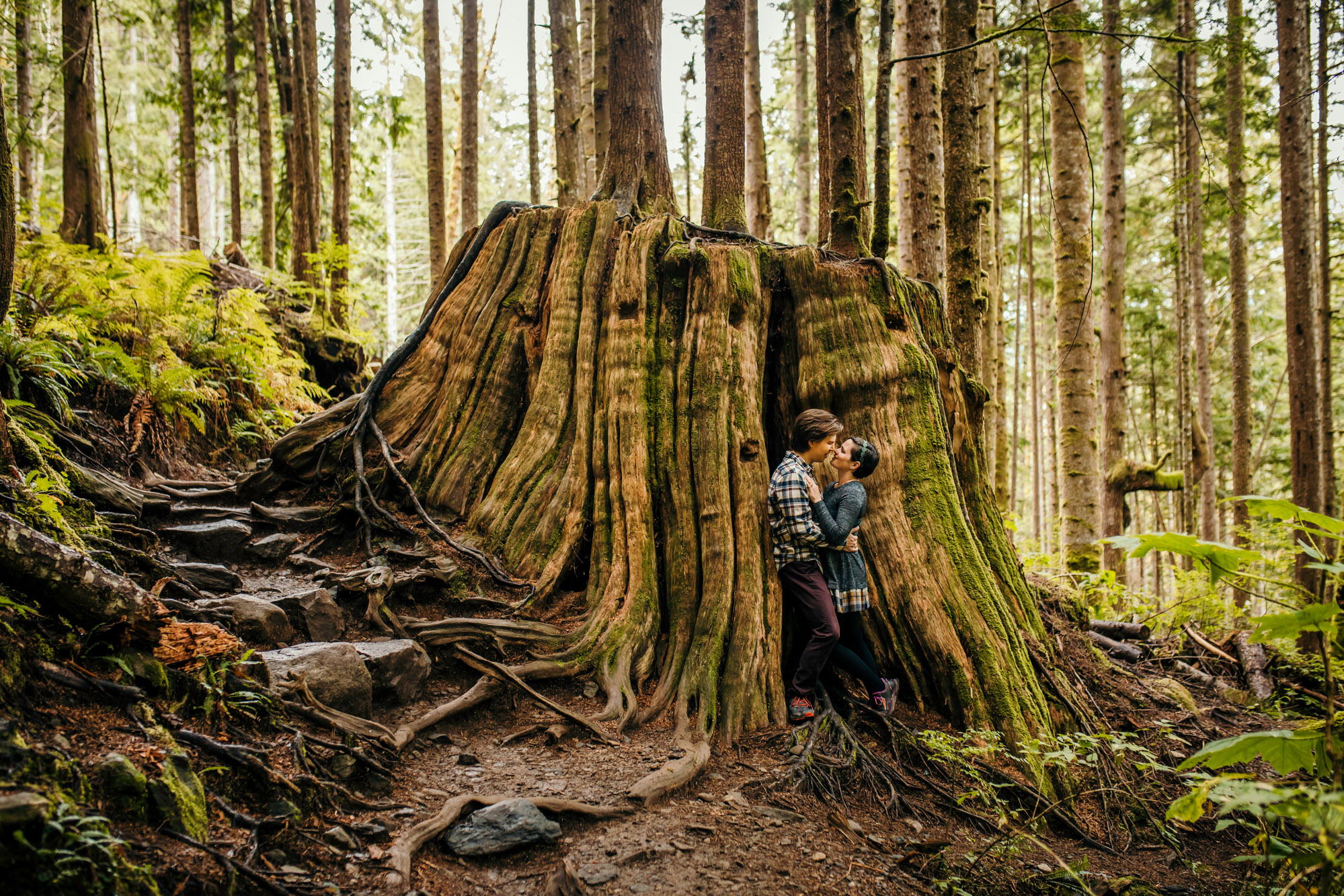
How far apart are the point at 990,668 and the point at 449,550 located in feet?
12.4

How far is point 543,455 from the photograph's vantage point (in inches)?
218

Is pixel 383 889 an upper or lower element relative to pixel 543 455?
lower

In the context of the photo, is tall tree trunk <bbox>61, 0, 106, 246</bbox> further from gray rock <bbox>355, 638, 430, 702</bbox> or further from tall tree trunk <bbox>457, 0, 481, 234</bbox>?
gray rock <bbox>355, 638, 430, 702</bbox>

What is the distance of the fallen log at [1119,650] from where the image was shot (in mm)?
7141

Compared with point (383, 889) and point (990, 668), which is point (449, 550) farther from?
point (990, 668)

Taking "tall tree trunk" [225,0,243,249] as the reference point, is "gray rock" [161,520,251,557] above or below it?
below

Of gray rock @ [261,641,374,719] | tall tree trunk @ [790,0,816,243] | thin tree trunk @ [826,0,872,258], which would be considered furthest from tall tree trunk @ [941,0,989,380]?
tall tree trunk @ [790,0,816,243]

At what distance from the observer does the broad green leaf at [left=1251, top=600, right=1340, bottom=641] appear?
1.95m

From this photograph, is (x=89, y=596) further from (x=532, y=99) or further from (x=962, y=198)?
(x=532, y=99)

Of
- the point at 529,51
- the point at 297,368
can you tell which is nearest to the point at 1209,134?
the point at 529,51

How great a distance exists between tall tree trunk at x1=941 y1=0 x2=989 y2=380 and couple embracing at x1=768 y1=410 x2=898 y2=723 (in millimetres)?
2186

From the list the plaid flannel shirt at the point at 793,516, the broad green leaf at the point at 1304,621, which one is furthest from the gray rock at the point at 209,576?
the broad green leaf at the point at 1304,621

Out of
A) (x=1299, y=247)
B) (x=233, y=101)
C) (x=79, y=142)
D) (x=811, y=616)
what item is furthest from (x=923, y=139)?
(x=233, y=101)

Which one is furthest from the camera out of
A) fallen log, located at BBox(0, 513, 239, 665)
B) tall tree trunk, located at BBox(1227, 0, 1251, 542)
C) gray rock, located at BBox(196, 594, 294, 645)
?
tall tree trunk, located at BBox(1227, 0, 1251, 542)
